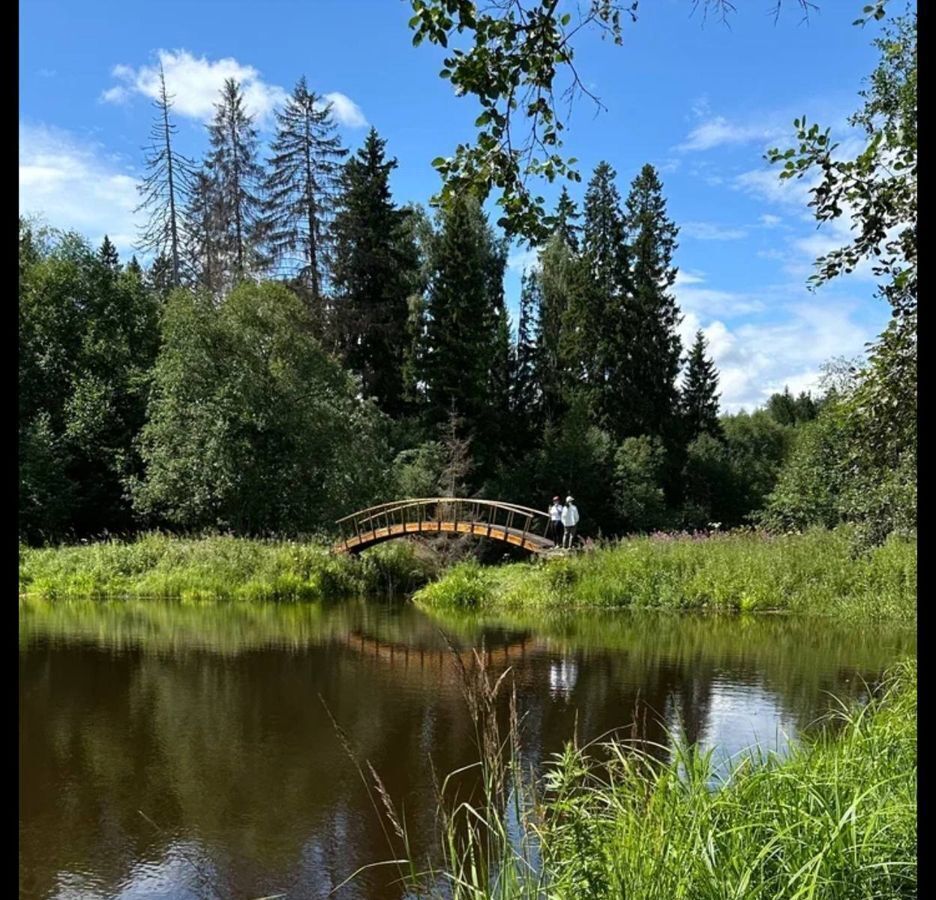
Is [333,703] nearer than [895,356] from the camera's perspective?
No

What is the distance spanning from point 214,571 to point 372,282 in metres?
15.7

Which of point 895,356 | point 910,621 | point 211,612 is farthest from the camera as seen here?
point 211,612

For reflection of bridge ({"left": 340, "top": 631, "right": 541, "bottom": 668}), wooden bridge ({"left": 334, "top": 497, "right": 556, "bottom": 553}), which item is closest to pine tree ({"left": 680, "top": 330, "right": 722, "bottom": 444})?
wooden bridge ({"left": 334, "top": 497, "right": 556, "bottom": 553})

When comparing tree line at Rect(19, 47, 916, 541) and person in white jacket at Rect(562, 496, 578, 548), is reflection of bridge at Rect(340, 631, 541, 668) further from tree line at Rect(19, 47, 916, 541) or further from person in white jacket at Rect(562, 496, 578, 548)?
tree line at Rect(19, 47, 916, 541)

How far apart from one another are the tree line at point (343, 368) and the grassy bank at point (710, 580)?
7.56m

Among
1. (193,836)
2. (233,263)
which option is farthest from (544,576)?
(233,263)

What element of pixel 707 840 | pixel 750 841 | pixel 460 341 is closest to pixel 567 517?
pixel 460 341

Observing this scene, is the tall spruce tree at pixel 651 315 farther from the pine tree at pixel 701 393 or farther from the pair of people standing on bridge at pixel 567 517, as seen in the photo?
the pair of people standing on bridge at pixel 567 517

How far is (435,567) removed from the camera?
19625mm

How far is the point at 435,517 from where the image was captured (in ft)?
72.2

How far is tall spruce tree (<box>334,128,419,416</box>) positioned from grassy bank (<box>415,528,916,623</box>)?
47.4 feet

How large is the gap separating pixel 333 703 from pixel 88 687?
3.02 meters

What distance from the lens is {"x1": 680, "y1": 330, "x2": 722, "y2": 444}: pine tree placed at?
35.2 metres
